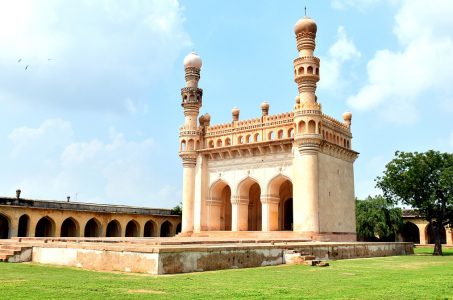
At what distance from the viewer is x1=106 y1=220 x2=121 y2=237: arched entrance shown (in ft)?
108

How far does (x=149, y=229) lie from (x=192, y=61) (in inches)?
588

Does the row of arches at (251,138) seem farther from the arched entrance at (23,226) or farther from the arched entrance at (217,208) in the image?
the arched entrance at (23,226)

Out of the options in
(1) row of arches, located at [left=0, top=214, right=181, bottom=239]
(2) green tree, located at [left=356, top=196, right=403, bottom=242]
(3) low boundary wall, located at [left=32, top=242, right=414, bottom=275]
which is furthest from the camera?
(2) green tree, located at [left=356, top=196, right=403, bottom=242]

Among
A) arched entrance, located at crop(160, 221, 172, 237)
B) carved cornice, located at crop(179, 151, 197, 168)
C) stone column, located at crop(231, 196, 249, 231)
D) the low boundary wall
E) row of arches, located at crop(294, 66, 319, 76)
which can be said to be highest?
row of arches, located at crop(294, 66, 319, 76)

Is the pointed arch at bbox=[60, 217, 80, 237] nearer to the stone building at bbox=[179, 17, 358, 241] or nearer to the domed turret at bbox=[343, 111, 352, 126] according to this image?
the stone building at bbox=[179, 17, 358, 241]

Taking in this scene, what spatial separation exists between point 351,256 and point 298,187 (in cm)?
518

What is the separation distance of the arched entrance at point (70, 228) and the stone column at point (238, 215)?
39.1ft

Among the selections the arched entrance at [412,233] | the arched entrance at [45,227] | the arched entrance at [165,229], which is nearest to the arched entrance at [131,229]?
the arched entrance at [165,229]

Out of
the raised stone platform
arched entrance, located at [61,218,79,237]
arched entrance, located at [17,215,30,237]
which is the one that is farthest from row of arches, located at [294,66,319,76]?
arched entrance, located at [17,215,30,237]

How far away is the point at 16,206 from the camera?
2745cm

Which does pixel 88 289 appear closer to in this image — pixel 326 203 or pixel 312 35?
pixel 326 203

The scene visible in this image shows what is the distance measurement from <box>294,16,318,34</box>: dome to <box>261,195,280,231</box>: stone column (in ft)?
27.5

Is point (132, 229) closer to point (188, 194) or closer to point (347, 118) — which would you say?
point (188, 194)

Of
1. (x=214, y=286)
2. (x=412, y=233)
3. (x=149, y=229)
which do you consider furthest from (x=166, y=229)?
(x=214, y=286)
